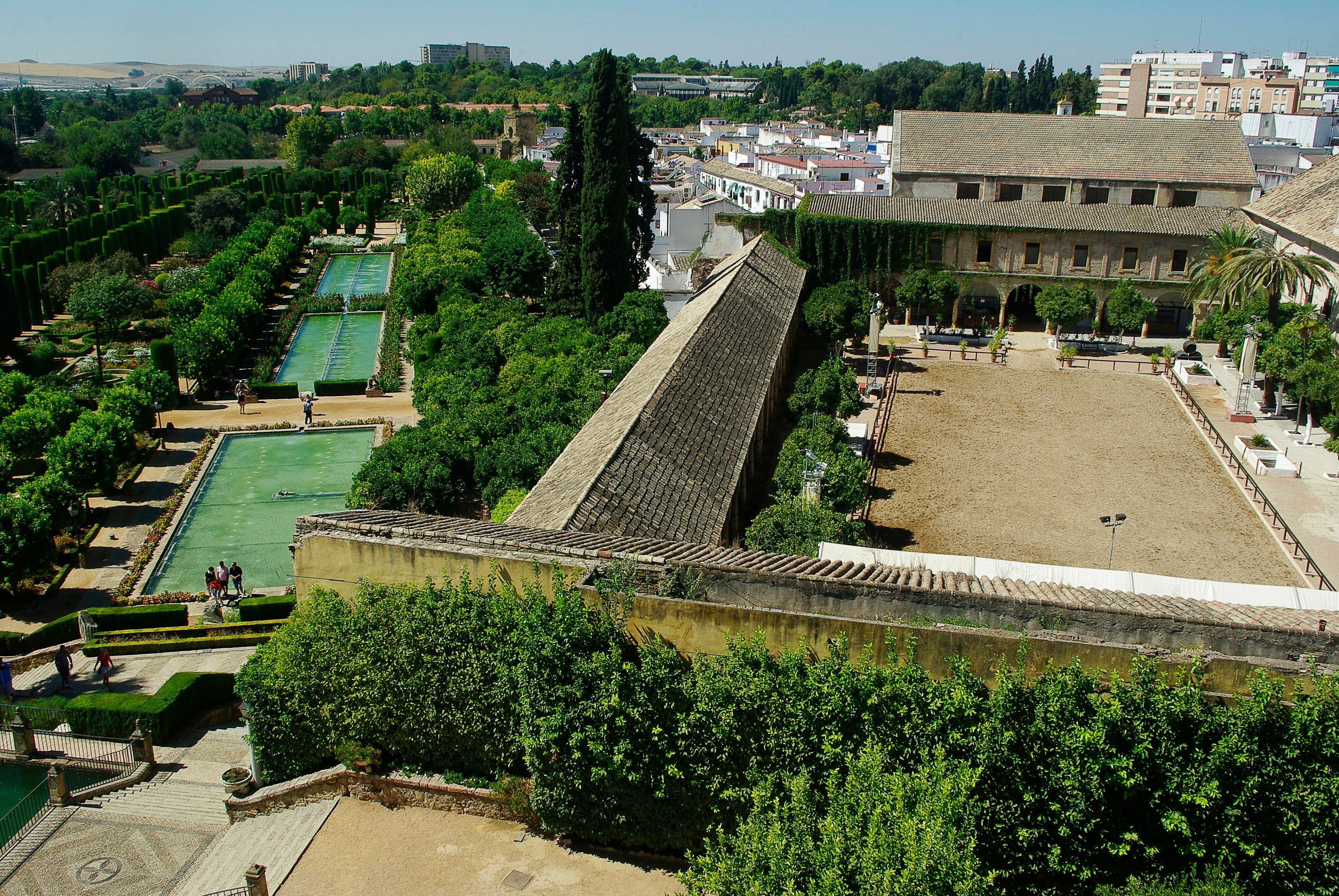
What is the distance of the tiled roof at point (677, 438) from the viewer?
18641 millimetres

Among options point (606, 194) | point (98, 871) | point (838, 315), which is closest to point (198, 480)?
point (606, 194)

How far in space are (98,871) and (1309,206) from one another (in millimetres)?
44708

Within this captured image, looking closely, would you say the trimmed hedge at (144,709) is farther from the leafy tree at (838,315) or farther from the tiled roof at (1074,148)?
the tiled roof at (1074,148)

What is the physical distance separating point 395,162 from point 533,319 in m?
77.4

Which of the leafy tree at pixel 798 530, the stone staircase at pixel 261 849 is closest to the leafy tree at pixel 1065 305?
the leafy tree at pixel 798 530

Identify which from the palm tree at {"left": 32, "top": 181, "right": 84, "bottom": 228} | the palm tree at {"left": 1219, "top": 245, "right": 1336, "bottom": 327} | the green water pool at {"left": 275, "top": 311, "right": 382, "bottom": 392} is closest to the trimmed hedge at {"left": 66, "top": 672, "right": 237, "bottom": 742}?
the green water pool at {"left": 275, "top": 311, "right": 382, "bottom": 392}

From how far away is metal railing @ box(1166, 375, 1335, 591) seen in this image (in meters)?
23.2

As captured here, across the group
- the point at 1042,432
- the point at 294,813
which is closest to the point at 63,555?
the point at 294,813

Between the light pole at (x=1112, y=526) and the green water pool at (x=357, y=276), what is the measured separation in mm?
45818

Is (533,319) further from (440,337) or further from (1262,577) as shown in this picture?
(1262,577)

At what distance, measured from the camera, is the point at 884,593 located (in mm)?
13891

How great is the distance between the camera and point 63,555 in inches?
1046

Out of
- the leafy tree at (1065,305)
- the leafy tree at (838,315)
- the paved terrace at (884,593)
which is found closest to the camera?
the paved terrace at (884,593)

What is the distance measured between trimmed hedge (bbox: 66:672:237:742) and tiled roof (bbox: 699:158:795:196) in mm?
47711
